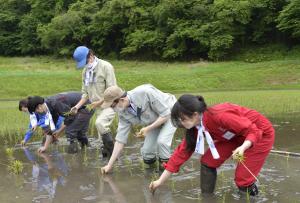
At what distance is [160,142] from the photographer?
6078mm

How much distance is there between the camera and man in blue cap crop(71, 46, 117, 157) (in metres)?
7.05

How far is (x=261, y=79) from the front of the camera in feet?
88.0

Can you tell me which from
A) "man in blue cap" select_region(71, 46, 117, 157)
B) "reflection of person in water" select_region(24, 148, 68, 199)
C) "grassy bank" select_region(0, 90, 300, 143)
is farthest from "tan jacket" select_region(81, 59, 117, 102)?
"grassy bank" select_region(0, 90, 300, 143)

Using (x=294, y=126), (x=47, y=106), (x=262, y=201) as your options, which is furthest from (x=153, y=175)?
(x=294, y=126)

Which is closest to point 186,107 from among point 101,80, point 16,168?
point 101,80

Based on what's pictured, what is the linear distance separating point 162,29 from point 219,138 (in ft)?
139

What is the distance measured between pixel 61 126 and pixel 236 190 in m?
3.92

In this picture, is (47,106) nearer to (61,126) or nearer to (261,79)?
(61,126)

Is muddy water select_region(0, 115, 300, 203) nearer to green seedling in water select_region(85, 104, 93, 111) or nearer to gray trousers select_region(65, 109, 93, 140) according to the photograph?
gray trousers select_region(65, 109, 93, 140)

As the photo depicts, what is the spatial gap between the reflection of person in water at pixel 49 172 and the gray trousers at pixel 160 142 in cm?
125

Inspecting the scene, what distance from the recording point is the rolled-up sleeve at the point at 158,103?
230 inches

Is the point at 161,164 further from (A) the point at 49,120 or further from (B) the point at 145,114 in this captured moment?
(A) the point at 49,120

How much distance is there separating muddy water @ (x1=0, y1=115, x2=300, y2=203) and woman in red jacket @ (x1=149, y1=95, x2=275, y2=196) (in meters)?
0.32

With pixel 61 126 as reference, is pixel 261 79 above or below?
below
